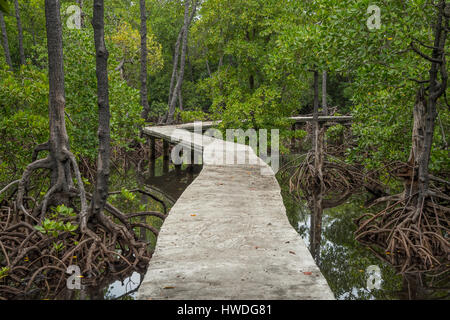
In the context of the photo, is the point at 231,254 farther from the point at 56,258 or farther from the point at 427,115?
the point at 427,115

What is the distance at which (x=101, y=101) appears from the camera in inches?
198

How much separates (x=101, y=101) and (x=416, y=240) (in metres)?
4.98

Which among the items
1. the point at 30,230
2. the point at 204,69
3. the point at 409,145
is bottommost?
the point at 30,230

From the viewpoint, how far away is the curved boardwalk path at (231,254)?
3.21m

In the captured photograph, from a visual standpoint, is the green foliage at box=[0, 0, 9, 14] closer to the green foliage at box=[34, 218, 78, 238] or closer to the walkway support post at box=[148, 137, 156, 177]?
the green foliage at box=[34, 218, 78, 238]

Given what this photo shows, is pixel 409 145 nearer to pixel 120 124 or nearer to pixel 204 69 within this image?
pixel 120 124

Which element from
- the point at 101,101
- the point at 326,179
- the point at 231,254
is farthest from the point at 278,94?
the point at 231,254

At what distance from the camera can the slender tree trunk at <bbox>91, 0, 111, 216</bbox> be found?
4.93m

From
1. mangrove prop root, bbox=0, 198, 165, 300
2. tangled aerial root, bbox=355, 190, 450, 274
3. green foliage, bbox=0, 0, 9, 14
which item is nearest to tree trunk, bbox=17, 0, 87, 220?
mangrove prop root, bbox=0, 198, 165, 300

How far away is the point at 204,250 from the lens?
405cm

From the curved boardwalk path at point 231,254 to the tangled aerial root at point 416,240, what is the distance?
2087 mm

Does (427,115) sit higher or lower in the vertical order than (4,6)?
lower
